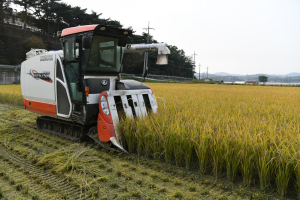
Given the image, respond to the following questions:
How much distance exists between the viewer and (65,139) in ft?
16.8

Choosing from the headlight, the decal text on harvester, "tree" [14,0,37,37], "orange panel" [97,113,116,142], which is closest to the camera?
"orange panel" [97,113,116,142]

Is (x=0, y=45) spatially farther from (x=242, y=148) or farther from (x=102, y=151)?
(x=242, y=148)

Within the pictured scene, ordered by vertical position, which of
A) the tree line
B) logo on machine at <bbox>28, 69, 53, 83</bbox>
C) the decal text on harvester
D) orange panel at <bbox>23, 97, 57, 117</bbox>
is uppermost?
the tree line

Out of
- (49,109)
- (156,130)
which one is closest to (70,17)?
(49,109)

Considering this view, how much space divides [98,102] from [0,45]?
94.3ft

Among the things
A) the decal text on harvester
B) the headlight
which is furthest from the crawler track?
the decal text on harvester

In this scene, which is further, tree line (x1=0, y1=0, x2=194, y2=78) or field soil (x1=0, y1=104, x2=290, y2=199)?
tree line (x1=0, y1=0, x2=194, y2=78)

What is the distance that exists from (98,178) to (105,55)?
2688 millimetres

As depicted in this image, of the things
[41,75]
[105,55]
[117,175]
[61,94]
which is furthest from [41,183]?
[41,75]

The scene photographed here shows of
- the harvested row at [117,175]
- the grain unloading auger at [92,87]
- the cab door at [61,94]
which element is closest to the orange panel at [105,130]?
the grain unloading auger at [92,87]

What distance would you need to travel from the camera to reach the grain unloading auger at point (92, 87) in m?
4.39

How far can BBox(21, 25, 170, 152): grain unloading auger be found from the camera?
4391 mm

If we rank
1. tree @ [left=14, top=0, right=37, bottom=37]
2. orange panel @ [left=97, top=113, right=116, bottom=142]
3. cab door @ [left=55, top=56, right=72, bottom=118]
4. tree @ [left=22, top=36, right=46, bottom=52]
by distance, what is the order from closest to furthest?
orange panel @ [left=97, top=113, right=116, bottom=142] < cab door @ [left=55, top=56, right=72, bottom=118] < tree @ [left=22, top=36, right=46, bottom=52] < tree @ [left=14, top=0, right=37, bottom=37]

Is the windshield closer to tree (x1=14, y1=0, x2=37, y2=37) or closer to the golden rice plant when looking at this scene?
the golden rice plant
